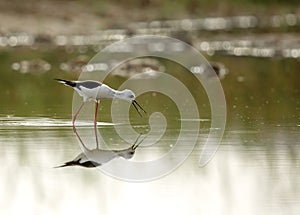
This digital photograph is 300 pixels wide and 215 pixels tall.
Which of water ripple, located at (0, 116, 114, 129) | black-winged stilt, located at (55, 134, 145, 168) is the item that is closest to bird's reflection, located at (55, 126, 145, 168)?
black-winged stilt, located at (55, 134, 145, 168)

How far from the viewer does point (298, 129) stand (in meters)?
9.68

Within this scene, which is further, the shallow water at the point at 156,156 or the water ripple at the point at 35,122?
the water ripple at the point at 35,122

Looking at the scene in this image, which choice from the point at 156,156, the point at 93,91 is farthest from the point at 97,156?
the point at 93,91

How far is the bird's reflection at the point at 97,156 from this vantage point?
8.11 meters

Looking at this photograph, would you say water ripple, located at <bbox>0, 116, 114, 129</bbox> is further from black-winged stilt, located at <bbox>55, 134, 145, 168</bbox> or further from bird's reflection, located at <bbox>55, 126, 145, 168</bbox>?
black-winged stilt, located at <bbox>55, 134, 145, 168</bbox>

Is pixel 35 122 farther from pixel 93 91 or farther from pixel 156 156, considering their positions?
pixel 156 156

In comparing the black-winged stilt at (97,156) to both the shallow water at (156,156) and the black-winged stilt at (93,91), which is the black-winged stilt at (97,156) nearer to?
the shallow water at (156,156)

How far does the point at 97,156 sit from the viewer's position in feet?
27.6

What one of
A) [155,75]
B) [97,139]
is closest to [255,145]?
[97,139]

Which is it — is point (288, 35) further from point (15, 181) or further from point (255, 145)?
point (15, 181)

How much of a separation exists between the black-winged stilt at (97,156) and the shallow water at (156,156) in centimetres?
7

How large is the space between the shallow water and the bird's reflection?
7 cm

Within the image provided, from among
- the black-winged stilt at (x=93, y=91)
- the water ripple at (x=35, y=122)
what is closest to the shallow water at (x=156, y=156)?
the water ripple at (x=35, y=122)

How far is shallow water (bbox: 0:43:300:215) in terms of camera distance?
271 inches
